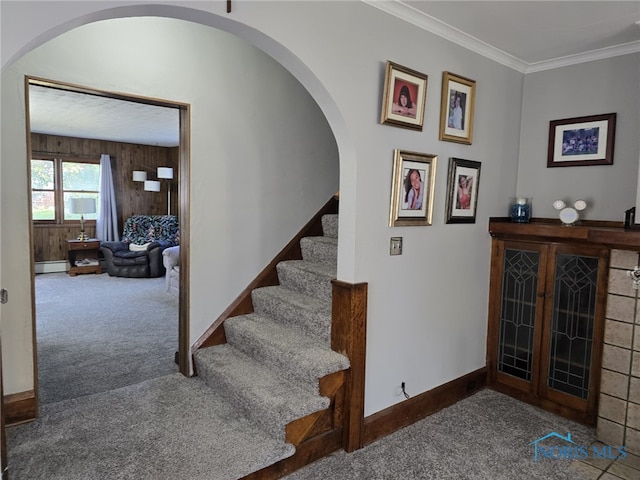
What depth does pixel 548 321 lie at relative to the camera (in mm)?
2885

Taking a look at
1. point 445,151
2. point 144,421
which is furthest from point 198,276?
point 445,151

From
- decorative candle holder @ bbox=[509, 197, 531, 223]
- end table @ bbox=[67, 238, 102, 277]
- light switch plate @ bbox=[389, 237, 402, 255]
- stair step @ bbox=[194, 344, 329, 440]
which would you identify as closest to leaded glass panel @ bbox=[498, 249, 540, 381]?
decorative candle holder @ bbox=[509, 197, 531, 223]

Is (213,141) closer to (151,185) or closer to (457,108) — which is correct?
(457,108)

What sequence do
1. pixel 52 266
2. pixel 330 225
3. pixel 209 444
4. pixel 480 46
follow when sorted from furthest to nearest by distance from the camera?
pixel 52 266 → pixel 330 225 → pixel 480 46 → pixel 209 444

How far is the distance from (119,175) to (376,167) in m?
7.39

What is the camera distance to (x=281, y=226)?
3.31 m

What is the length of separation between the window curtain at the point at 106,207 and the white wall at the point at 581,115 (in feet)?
23.9

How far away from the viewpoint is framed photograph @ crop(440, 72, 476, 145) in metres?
2.62

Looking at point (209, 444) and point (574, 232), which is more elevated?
point (574, 232)

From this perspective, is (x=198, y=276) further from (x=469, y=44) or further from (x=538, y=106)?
(x=538, y=106)

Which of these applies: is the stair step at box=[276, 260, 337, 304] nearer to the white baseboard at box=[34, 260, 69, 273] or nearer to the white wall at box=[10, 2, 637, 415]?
the white wall at box=[10, 2, 637, 415]

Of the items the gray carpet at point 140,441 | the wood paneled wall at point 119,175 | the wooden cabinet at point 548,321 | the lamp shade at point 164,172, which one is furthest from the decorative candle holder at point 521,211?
the wood paneled wall at point 119,175

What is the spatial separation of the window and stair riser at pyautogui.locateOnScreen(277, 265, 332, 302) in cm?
638

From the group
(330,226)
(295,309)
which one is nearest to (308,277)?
(295,309)
